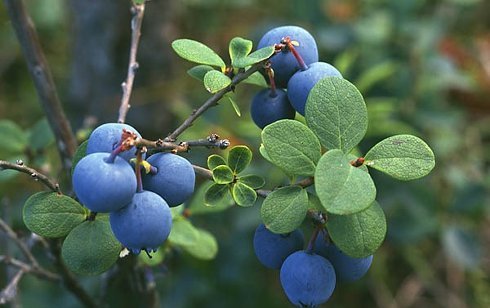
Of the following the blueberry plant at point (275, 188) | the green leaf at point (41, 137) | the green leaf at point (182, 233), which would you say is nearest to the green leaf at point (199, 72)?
the blueberry plant at point (275, 188)

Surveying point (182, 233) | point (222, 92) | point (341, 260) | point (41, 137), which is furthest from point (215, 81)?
point (41, 137)

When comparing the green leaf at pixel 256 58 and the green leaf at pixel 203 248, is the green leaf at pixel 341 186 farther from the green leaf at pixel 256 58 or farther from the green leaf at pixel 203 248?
the green leaf at pixel 203 248

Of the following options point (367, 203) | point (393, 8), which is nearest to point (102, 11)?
point (393, 8)

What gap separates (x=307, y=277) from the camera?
2.24ft

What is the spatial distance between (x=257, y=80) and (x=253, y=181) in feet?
0.41

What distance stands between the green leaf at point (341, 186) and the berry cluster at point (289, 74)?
113 millimetres

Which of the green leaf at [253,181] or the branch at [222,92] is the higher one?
the branch at [222,92]

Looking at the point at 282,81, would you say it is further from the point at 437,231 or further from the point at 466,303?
the point at 466,303

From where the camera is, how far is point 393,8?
6.82 ft

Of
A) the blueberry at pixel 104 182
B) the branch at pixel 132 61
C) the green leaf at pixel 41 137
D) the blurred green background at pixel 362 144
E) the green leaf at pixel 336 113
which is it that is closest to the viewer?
the blueberry at pixel 104 182

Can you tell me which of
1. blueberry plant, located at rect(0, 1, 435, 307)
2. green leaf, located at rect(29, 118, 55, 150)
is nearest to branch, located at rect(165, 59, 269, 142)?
blueberry plant, located at rect(0, 1, 435, 307)

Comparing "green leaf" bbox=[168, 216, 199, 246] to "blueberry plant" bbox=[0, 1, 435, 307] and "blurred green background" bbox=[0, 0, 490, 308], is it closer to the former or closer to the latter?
"blueberry plant" bbox=[0, 1, 435, 307]

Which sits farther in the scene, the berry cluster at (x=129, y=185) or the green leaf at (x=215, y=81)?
the green leaf at (x=215, y=81)

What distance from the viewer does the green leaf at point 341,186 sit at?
61 cm
